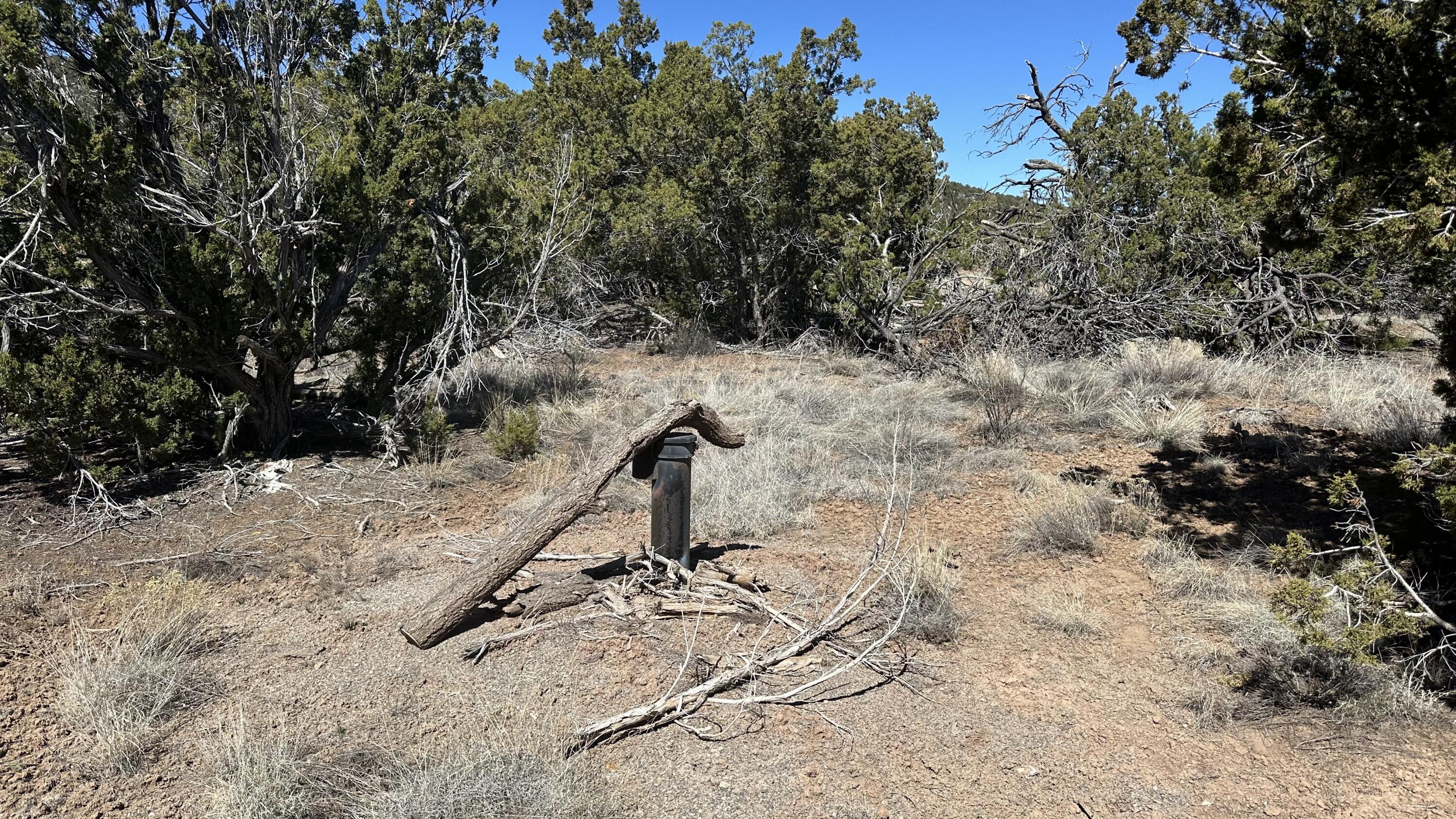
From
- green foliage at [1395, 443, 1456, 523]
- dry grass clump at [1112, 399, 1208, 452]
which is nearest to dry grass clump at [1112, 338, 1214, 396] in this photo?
dry grass clump at [1112, 399, 1208, 452]

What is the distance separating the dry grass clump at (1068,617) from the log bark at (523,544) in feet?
7.13

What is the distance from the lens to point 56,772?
3105mm

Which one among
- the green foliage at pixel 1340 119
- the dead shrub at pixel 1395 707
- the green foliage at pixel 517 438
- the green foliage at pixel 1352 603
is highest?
the green foliage at pixel 1340 119

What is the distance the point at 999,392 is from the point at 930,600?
451 cm

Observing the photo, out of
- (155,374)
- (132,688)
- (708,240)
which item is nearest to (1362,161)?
(132,688)

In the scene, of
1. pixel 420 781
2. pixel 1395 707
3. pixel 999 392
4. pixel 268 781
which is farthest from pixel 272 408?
pixel 1395 707

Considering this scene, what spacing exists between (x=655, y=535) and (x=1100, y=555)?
9.35 ft

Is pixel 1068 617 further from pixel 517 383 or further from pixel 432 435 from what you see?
pixel 517 383

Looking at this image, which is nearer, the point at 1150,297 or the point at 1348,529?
the point at 1348,529

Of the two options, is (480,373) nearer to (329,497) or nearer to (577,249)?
(577,249)

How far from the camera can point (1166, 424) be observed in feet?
24.7

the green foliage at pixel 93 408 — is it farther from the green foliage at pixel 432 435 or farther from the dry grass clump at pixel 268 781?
the dry grass clump at pixel 268 781

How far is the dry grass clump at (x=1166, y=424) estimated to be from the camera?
7.38 metres

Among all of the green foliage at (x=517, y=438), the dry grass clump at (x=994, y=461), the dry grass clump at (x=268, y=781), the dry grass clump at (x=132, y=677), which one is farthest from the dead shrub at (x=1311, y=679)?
the green foliage at (x=517, y=438)
